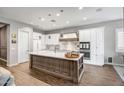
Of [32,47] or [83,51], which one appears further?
[32,47]

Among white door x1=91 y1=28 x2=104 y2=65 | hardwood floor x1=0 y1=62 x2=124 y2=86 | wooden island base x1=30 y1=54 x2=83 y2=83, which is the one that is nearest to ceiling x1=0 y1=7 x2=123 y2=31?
white door x1=91 y1=28 x2=104 y2=65

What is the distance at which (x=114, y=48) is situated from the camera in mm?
4578

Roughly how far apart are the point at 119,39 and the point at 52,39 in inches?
183

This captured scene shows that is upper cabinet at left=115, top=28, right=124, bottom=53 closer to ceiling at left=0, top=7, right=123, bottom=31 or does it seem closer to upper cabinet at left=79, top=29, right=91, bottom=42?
ceiling at left=0, top=7, right=123, bottom=31

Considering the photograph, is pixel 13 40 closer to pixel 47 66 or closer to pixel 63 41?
pixel 47 66

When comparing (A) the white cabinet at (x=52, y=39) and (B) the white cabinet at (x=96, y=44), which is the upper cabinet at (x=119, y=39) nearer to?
(B) the white cabinet at (x=96, y=44)

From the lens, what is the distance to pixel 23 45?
519 cm

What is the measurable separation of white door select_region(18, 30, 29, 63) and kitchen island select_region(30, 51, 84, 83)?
1509 millimetres

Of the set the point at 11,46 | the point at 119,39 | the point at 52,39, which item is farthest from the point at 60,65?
the point at 52,39

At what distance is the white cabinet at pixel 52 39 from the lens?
6.51 metres

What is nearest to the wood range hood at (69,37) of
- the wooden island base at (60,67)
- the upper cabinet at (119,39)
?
the upper cabinet at (119,39)
